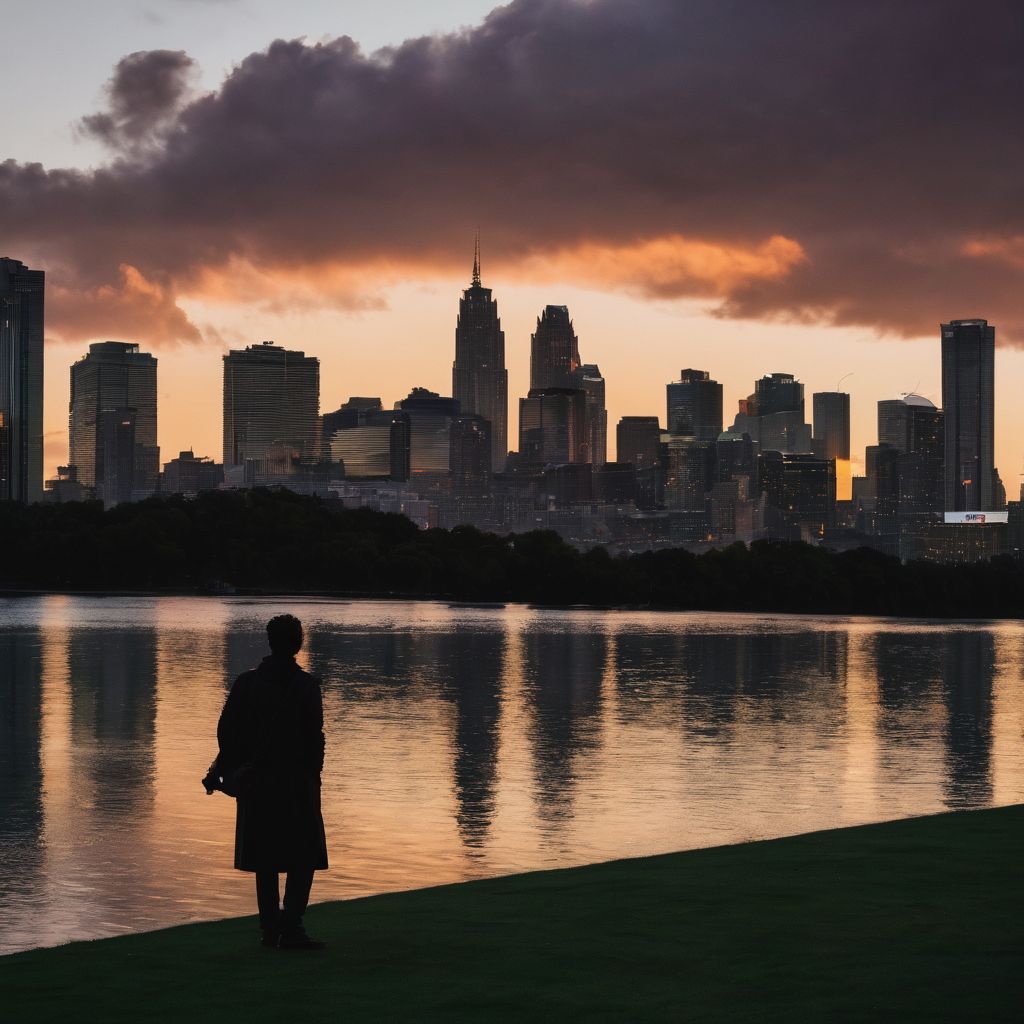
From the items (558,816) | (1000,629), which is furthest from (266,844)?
(1000,629)

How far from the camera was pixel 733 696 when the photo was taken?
1432 inches

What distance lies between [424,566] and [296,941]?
129633 millimetres

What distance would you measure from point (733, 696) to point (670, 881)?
75.8ft

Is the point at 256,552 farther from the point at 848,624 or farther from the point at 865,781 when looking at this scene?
the point at 865,781

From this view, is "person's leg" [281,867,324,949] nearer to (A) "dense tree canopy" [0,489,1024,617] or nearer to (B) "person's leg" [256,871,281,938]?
(B) "person's leg" [256,871,281,938]

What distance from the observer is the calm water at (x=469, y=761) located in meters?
15.7

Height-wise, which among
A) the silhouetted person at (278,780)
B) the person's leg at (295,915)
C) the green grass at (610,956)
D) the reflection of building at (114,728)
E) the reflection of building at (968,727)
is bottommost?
the reflection of building at (968,727)

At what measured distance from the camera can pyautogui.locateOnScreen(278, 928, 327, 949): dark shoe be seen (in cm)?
1103

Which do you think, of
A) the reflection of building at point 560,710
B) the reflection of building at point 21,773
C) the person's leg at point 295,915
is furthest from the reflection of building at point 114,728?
the person's leg at point 295,915

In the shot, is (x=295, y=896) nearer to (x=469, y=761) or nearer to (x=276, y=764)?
(x=276, y=764)

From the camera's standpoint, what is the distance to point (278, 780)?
1103cm

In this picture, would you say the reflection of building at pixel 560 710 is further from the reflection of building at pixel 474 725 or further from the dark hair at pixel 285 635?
the dark hair at pixel 285 635

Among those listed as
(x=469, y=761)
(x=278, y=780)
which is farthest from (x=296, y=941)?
(x=469, y=761)

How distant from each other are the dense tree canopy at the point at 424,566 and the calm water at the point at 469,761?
267 ft
